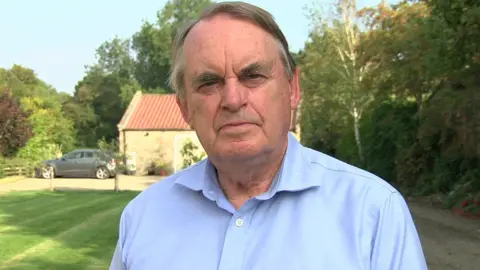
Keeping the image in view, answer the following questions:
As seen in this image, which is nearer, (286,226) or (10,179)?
(286,226)

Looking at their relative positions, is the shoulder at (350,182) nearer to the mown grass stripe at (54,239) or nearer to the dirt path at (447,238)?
the dirt path at (447,238)

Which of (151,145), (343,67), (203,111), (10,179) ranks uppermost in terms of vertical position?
(343,67)

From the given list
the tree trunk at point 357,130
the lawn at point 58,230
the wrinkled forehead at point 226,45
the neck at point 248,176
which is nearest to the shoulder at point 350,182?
the neck at point 248,176

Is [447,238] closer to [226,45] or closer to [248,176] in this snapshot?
[248,176]

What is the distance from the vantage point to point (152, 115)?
3822 centimetres

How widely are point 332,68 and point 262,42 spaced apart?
88.1 ft

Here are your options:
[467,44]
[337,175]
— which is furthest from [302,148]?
[467,44]

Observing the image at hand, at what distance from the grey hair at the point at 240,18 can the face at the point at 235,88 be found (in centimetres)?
2

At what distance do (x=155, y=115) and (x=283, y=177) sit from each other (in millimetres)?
37075

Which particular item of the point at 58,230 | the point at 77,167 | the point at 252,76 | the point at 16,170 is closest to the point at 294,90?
the point at 252,76

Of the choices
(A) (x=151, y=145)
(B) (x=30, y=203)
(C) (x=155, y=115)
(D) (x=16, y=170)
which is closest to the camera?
(B) (x=30, y=203)

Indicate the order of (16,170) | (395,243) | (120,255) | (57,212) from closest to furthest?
1. (395,243)
2. (120,255)
3. (57,212)
4. (16,170)

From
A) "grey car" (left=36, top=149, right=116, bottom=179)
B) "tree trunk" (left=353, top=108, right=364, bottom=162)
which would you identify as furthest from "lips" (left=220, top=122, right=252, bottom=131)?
"grey car" (left=36, top=149, right=116, bottom=179)

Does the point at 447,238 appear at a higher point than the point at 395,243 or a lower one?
lower
